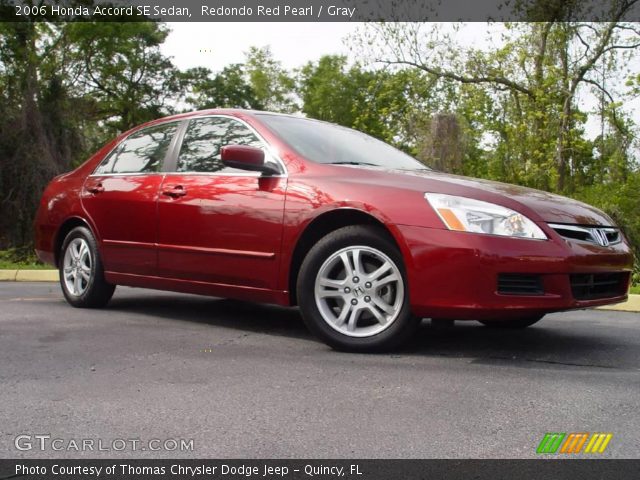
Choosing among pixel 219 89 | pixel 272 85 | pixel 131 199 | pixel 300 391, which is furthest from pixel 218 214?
pixel 272 85

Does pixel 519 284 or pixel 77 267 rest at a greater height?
pixel 519 284

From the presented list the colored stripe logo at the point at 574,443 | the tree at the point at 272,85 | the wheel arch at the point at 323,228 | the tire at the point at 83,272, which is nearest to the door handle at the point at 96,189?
the tire at the point at 83,272

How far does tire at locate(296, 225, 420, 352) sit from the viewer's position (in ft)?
13.8

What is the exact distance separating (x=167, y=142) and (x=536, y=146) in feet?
53.4

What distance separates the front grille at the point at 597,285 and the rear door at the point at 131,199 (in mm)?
2971

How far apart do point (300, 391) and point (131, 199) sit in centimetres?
291

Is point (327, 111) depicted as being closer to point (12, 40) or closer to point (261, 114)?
point (12, 40)

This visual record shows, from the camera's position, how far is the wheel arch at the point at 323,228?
4.31 meters

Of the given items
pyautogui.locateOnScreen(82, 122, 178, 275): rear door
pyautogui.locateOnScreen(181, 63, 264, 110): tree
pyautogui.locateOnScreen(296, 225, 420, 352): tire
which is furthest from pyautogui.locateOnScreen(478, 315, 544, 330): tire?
pyautogui.locateOnScreen(181, 63, 264, 110): tree

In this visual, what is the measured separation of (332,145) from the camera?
17.1 ft

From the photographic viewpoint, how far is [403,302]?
164 inches

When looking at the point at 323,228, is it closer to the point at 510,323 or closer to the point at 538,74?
the point at 510,323
